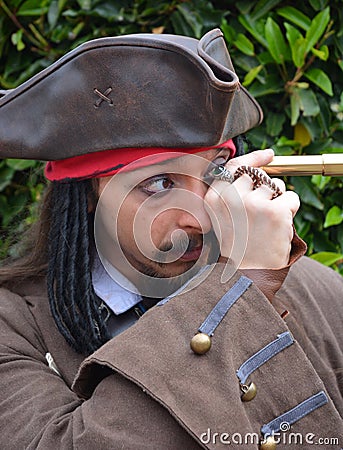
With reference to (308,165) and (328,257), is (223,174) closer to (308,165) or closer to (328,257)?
(308,165)

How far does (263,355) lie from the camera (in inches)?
54.1

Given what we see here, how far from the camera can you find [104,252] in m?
1.70

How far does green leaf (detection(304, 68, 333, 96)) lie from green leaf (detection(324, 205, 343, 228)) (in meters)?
0.37

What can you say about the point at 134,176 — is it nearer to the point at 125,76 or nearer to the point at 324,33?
the point at 125,76

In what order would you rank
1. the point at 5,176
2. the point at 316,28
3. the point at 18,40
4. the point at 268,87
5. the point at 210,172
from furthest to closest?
the point at 5,176 → the point at 18,40 → the point at 268,87 → the point at 316,28 → the point at 210,172

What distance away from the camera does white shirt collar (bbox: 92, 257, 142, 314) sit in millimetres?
1680

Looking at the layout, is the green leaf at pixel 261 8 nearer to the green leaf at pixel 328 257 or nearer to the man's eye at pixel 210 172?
the green leaf at pixel 328 257

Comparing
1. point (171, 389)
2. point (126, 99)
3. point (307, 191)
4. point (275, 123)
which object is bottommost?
point (307, 191)

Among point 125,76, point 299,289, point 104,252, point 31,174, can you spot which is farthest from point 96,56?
point 31,174

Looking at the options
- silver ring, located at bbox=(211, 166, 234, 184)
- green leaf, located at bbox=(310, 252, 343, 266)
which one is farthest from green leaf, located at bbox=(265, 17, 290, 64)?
silver ring, located at bbox=(211, 166, 234, 184)

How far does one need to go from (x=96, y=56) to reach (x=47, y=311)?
59 centimetres

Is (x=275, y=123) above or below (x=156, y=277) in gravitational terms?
below

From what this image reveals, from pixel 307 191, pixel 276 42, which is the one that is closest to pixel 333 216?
pixel 307 191

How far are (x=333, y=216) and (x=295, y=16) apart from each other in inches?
25.9
